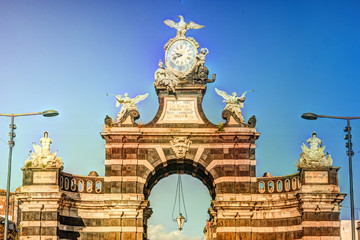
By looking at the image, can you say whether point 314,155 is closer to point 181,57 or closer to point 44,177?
point 181,57

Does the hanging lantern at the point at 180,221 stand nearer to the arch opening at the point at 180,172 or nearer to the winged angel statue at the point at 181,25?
the arch opening at the point at 180,172

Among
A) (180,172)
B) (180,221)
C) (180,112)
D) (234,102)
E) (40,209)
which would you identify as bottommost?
(180,221)

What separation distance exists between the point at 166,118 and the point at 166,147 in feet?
7.04

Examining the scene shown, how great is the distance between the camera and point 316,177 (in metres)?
50.7

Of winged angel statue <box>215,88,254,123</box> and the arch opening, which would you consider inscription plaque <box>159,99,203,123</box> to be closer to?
winged angel statue <box>215,88,254,123</box>

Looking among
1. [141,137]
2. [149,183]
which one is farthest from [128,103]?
[149,183]

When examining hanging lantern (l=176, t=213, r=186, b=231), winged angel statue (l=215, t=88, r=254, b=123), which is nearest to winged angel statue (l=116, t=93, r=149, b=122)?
winged angel statue (l=215, t=88, r=254, b=123)

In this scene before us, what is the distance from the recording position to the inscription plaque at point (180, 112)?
53.4 metres

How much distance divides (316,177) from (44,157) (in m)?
18.8

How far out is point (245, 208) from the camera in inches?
2039

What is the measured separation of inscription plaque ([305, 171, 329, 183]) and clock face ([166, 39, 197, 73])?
1158 centimetres

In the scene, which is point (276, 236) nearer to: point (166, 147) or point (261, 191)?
point (261, 191)

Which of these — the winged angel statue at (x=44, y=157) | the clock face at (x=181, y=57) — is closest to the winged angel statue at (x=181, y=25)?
the clock face at (x=181, y=57)

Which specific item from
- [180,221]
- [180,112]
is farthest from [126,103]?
[180,221]
